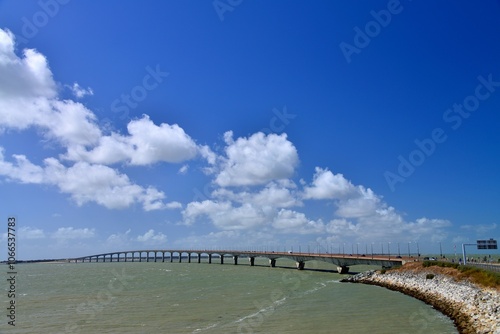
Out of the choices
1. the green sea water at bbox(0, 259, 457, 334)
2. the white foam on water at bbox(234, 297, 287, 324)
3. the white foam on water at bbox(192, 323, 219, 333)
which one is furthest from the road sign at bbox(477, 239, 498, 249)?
the white foam on water at bbox(192, 323, 219, 333)

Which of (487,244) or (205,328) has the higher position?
(487,244)

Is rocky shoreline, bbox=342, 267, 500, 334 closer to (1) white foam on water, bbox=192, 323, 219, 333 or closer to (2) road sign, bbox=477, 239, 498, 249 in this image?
(2) road sign, bbox=477, 239, 498, 249

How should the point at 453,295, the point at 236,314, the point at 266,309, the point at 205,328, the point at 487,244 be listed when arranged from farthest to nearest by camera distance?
1. the point at 487,244
2. the point at 453,295
3. the point at 266,309
4. the point at 236,314
5. the point at 205,328

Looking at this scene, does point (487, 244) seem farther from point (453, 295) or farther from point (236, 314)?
point (236, 314)

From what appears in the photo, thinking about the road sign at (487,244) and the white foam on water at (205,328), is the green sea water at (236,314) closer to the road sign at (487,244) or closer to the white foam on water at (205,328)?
the white foam on water at (205,328)

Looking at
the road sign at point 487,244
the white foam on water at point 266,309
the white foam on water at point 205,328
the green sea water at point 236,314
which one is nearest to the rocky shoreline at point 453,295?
the green sea water at point 236,314

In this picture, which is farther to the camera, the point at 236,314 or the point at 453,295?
the point at 453,295

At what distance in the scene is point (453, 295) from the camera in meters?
43.1

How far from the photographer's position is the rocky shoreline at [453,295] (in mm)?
30781

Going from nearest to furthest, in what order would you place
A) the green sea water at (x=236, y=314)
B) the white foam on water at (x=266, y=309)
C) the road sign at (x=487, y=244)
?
the green sea water at (x=236, y=314)
the white foam on water at (x=266, y=309)
the road sign at (x=487, y=244)

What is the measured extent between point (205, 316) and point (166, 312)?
559 cm

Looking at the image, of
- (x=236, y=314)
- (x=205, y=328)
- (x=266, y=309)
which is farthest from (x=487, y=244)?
(x=205, y=328)

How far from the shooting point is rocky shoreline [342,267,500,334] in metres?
30.8

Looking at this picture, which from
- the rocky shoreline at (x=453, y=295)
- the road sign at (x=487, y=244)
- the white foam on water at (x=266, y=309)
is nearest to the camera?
the rocky shoreline at (x=453, y=295)
